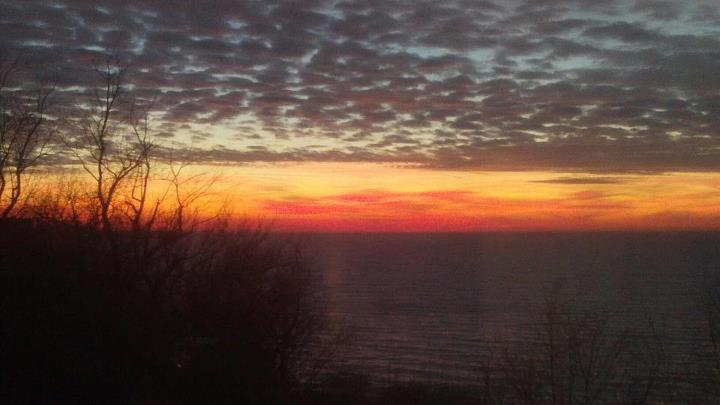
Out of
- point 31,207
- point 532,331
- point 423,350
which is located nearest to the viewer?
point 31,207

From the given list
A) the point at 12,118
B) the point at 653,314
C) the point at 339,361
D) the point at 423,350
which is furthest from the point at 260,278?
the point at 653,314

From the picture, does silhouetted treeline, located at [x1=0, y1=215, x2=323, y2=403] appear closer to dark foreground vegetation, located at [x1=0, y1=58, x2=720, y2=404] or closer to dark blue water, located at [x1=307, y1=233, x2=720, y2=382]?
dark foreground vegetation, located at [x1=0, y1=58, x2=720, y2=404]

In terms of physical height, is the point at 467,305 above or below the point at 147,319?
below

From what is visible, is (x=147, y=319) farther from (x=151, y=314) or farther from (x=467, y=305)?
(x=467, y=305)

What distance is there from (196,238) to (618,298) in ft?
239

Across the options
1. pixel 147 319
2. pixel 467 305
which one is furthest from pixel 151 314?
pixel 467 305

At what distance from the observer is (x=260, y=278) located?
22.6 metres

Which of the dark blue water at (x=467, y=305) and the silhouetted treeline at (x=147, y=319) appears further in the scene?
the dark blue water at (x=467, y=305)

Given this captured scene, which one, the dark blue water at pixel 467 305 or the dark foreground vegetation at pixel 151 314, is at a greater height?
the dark foreground vegetation at pixel 151 314

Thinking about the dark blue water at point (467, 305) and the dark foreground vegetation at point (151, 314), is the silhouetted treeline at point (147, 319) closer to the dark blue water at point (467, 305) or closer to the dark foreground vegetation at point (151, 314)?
the dark foreground vegetation at point (151, 314)

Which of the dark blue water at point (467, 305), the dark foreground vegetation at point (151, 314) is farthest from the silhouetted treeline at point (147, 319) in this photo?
the dark blue water at point (467, 305)

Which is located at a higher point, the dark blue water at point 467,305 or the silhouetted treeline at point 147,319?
the silhouetted treeline at point 147,319

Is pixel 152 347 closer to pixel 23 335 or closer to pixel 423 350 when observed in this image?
pixel 23 335

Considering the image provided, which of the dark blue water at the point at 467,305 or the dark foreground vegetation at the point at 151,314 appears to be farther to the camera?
the dark blue water at the point at 467,305
